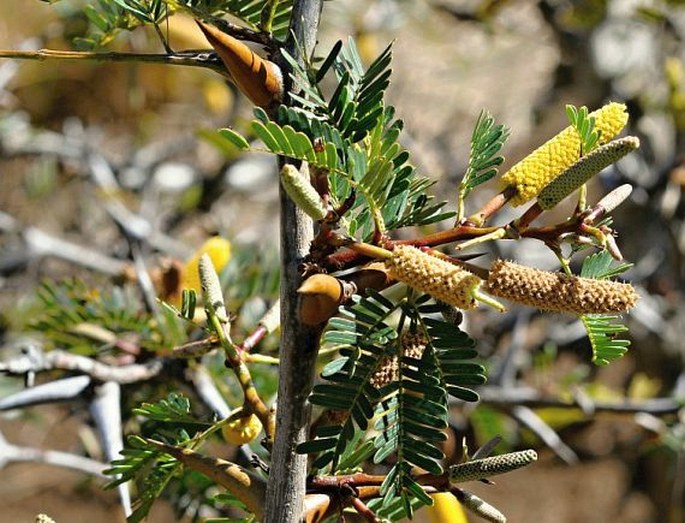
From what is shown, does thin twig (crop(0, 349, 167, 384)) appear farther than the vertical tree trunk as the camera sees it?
Yes

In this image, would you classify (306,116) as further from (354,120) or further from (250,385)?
(250,385)

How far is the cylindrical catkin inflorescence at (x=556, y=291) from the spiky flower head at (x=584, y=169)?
42mm

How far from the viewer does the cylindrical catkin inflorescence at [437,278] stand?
473 mm

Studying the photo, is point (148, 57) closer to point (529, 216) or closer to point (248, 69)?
point (248, 69)

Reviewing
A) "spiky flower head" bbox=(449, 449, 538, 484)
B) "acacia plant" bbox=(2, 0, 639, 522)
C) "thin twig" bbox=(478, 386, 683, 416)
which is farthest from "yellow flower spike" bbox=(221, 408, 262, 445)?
"thin twig" bbox=(478, 386, 683, 416)

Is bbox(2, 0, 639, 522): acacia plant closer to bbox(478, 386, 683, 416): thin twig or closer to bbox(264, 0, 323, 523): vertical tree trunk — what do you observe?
bbox(264, 0, 323, 523): vertical tree trunk

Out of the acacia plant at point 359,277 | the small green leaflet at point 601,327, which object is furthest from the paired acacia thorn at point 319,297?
the small green leaflet at point 601,327

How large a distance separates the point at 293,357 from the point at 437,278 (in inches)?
3.7

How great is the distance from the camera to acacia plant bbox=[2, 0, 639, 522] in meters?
0.49

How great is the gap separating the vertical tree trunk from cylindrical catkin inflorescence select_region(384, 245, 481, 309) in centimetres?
6

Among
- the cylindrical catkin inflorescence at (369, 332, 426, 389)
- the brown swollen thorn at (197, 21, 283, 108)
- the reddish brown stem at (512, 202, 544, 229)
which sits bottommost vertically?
the cylindrical catkin inflorescence at (369, 332, 426, 389)

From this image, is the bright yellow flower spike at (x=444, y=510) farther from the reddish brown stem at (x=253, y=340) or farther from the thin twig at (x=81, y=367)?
the thin twig at (x=81, y=367)

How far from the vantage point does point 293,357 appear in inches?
19.7

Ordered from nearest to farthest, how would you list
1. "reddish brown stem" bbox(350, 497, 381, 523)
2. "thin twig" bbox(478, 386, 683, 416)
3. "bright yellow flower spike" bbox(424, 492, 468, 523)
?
"reddish brown stem" bbox(350, 497, 381, 523), "bright yellow flower spike" bbox(424, 492, 468, 523), "thin twig" bbox(478, 386, 683, 416)
